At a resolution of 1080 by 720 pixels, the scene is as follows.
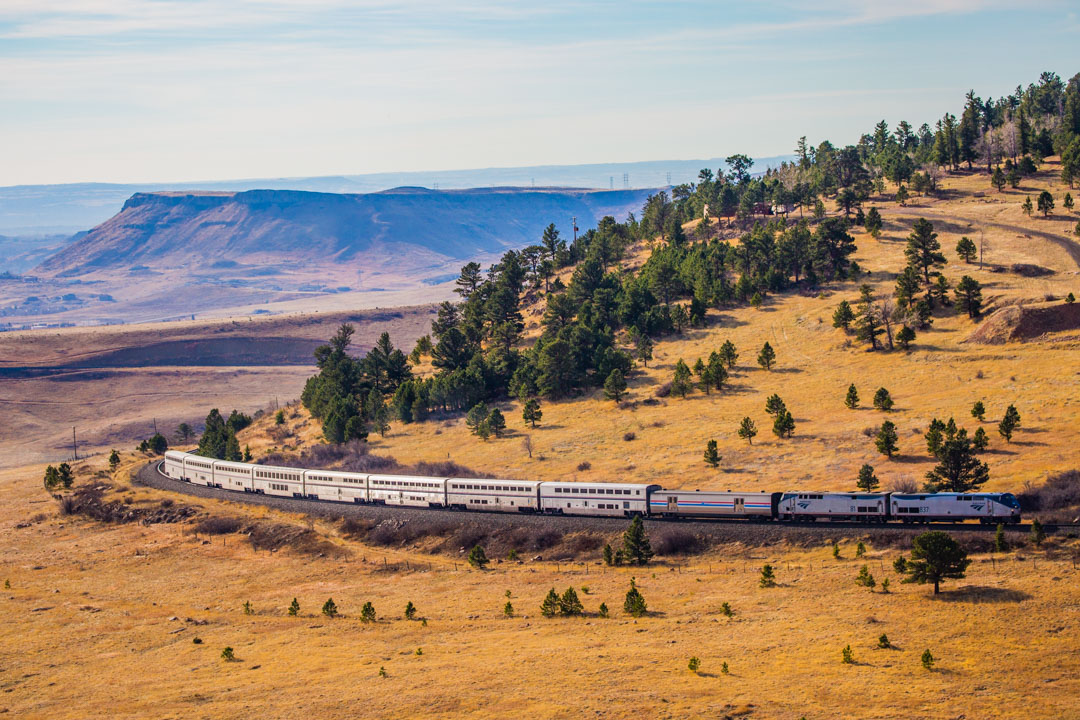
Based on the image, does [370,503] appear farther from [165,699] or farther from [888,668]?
[888,668]

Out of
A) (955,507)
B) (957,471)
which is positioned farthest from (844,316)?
(955,507)

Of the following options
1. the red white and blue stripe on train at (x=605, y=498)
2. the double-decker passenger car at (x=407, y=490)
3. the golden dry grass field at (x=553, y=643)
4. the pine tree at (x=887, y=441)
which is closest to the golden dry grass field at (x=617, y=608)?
the golden dry grass field at (x=553, y=643)

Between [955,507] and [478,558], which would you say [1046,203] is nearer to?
[955,507]

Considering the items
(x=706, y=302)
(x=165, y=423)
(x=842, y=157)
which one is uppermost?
(x=842, y=157)

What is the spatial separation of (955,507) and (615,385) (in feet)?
178

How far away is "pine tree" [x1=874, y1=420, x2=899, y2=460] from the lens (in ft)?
248

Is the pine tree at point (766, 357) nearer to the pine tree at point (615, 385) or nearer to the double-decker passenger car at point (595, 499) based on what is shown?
the pine tree at point (615, 385)

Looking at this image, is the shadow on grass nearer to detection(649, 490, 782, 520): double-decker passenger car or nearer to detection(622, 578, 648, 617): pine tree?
detection(622, 578, 648, 617): pine tree

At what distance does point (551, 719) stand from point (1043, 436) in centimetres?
5459

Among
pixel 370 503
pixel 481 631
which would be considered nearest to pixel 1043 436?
pixel 481 631

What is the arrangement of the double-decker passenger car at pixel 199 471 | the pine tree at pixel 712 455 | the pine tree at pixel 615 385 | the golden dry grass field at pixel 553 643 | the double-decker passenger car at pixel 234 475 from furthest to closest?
the pine tree at pixel 615 385
the double-decker passenger car at pixel 199 471
the double-decker passenger car at pixel 234 475
the pine tree at pixel 712 455
the golden dry grass field at pixel 553 643

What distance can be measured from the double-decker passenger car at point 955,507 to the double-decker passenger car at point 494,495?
28.4m

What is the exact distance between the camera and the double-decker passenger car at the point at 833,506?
61375 millimetres

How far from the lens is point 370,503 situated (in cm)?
8469
